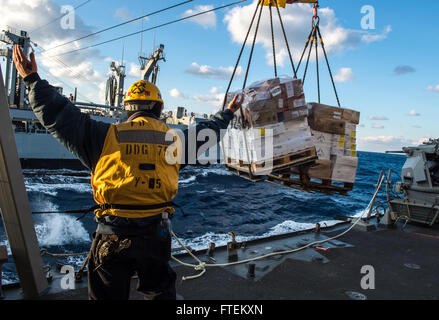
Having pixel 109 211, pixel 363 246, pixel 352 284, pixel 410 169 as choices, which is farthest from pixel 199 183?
pixel 109 211

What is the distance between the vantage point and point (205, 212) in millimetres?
13586

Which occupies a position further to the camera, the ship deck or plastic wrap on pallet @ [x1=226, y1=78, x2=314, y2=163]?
plastic wrap on pallet @ [x1=226, y1=78, x2=314, y2=163]

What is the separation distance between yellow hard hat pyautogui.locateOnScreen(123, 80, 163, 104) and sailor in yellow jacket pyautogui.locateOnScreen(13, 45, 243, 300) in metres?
0.24

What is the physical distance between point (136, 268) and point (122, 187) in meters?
0.67

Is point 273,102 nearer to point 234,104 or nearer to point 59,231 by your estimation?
point 234,104

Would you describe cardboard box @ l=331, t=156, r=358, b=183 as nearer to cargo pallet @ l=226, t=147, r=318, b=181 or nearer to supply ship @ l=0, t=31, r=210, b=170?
cargo pallet @ l=226, t=147, r=318, b=181

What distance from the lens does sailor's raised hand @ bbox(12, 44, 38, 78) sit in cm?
237

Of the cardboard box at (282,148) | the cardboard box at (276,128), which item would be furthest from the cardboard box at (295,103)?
the cardboard box at (282,148)

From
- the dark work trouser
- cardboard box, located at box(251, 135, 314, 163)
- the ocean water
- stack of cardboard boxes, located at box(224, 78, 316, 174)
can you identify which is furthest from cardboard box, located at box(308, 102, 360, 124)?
the ocean water

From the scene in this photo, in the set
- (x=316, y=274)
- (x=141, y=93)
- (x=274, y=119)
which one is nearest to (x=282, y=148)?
(x=274, y=119)

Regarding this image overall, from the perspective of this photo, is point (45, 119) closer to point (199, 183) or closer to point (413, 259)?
point (413, 259)

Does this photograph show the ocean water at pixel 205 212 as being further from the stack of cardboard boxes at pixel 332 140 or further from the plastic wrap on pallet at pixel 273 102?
the plastic wrap on pallet at pixel 273 102
